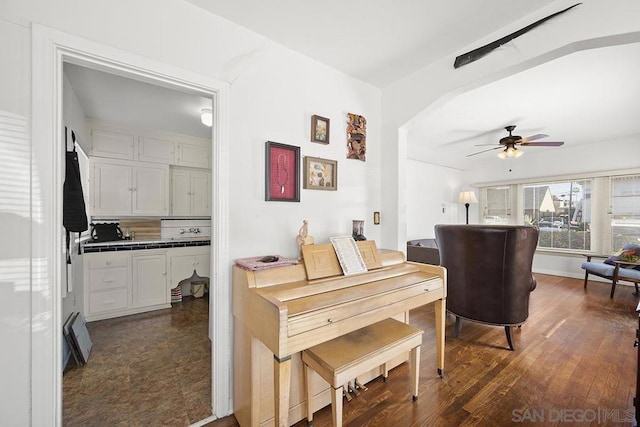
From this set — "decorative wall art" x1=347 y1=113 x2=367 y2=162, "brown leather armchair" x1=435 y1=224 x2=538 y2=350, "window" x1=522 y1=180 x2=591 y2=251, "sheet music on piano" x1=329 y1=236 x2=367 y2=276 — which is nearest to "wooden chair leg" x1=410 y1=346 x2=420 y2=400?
"sheet music on piano" x1=329 y1=236 x2=367 y2=276

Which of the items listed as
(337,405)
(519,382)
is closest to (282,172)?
(337,405)

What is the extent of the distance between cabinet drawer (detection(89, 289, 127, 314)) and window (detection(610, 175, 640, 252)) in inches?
316

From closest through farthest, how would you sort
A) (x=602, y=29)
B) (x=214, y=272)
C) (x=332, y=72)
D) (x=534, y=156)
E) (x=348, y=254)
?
(x=602, y=29) → (x=214, y=272) → (x=348, y=254) → (x=332, y=72) → (x=534, y=156)

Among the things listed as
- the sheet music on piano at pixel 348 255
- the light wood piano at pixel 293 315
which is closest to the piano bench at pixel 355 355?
the light wood piano at pixel 293 315

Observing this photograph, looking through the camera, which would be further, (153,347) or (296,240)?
(153,347)

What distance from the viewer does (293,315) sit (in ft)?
3.90

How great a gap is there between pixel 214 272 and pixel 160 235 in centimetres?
288

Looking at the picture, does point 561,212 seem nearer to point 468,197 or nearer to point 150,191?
point 468,197

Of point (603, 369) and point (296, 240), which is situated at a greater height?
point (296, 240)

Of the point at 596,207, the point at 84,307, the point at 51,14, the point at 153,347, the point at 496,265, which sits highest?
the point at 51,14

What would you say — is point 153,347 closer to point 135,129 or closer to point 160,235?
point 160,235

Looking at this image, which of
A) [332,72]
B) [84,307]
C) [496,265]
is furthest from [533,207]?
[84,307]

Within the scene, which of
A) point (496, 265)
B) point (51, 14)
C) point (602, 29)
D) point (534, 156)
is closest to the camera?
point (51, 14)

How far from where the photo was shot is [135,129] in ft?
11.4
